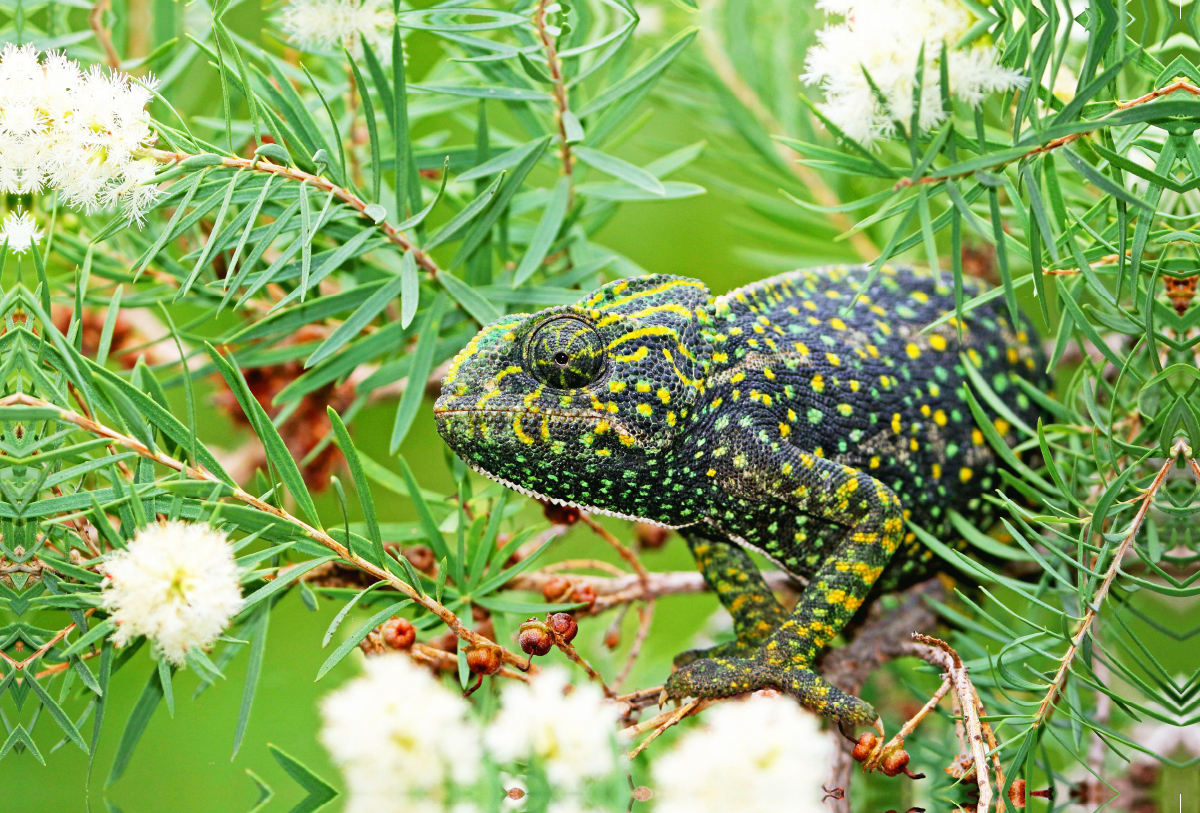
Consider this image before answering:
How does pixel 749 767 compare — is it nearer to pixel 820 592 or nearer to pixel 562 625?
pixel 562 625

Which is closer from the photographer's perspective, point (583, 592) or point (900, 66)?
point (900, 66)

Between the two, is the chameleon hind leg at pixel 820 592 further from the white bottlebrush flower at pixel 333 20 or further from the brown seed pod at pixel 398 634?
the white bottlebrush flower at pixel 333 20

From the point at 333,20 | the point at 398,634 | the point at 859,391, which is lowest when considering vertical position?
the point at 398,634

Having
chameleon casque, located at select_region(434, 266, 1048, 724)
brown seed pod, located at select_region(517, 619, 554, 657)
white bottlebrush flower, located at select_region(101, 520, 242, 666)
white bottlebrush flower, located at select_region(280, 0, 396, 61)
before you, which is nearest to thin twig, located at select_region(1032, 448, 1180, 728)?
chameleon casque, located at select_region(434, 266, 1048, 724)

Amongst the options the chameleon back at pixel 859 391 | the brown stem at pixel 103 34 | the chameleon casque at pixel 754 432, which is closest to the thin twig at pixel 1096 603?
the chameleon casque at pixel 754 432

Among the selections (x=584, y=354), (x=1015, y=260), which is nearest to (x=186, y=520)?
(x=584, y=354)

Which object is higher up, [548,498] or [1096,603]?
[548,498]

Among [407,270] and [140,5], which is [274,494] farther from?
[140,5]

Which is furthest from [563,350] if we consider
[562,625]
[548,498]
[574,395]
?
[562,625]
